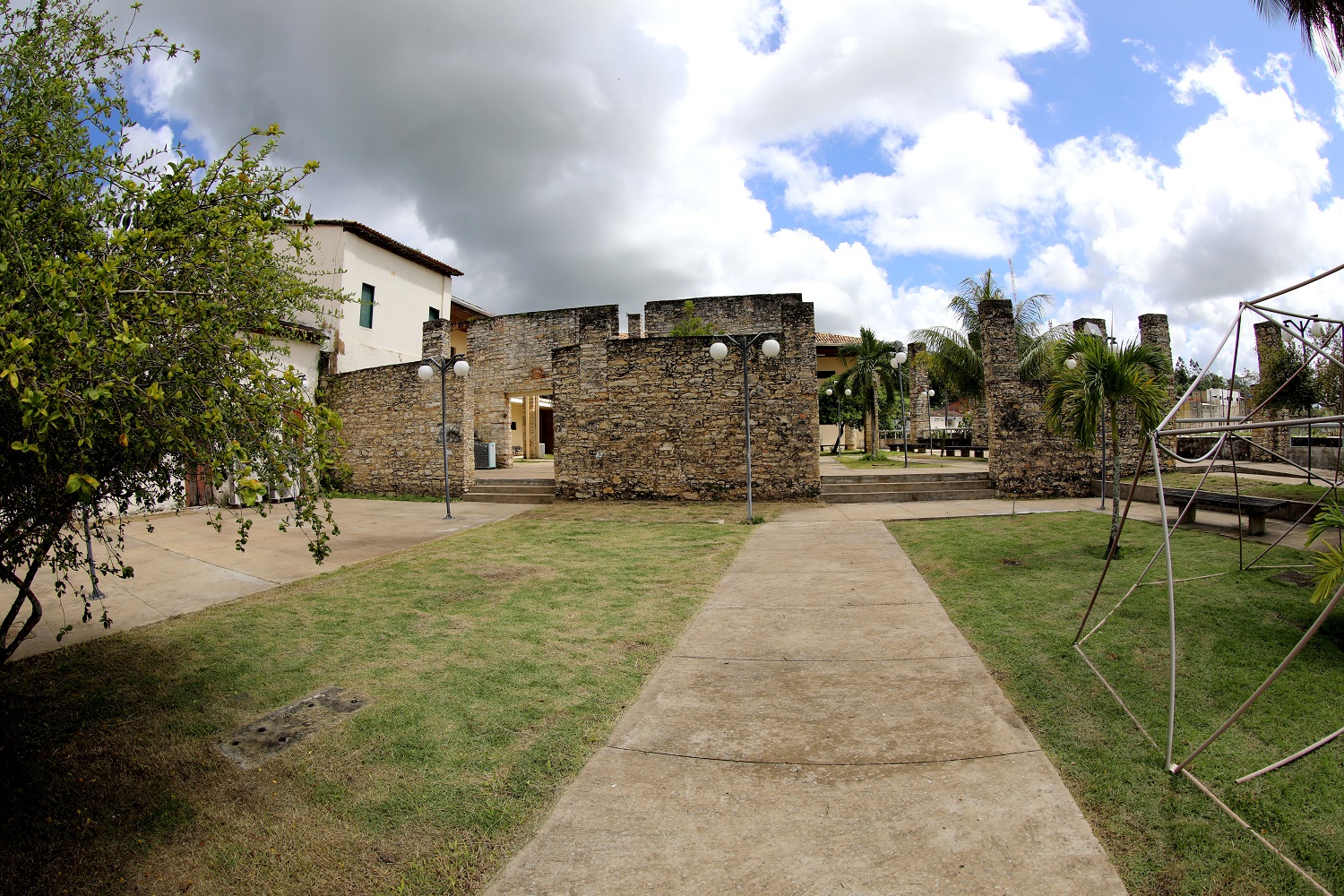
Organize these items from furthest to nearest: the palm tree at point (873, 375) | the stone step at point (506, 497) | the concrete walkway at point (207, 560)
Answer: the palm tree at point (873, 375) < the stone step at point (506, 497) < the concrete walkway at point (207, 560)

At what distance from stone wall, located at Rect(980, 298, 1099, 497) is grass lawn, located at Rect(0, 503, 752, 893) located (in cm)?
910

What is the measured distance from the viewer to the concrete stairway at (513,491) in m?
14.6

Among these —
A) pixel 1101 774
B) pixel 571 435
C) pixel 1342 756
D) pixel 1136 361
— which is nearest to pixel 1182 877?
pixel 1101 774

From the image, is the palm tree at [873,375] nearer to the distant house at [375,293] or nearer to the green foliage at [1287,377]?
the green foliage at [1287,377]

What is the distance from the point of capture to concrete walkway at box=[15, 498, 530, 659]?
5.76m

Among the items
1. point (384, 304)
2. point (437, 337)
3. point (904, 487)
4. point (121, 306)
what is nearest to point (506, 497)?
point (437, 337)

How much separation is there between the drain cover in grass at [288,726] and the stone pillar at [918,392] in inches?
970

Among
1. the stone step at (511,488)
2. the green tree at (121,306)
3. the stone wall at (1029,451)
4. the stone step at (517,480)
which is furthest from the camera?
the stone step at (517,480)

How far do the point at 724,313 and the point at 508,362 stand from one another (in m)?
7.41

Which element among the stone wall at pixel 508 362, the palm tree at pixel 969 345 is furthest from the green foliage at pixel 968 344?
the stone wall at pixel 508 362

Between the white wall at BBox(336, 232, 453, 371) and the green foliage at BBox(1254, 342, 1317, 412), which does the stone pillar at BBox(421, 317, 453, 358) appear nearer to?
the white wall at BBox(336, 232, 453, 371)

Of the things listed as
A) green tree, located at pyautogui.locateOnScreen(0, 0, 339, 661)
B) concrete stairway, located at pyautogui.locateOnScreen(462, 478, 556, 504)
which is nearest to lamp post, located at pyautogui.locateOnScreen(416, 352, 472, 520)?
concrete stairway, located at pyautogui.locateOnScreen(462, 478, 556, 504)

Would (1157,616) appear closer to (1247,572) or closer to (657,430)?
(1247,572)

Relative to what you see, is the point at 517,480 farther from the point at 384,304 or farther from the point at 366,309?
the point at 384,304
